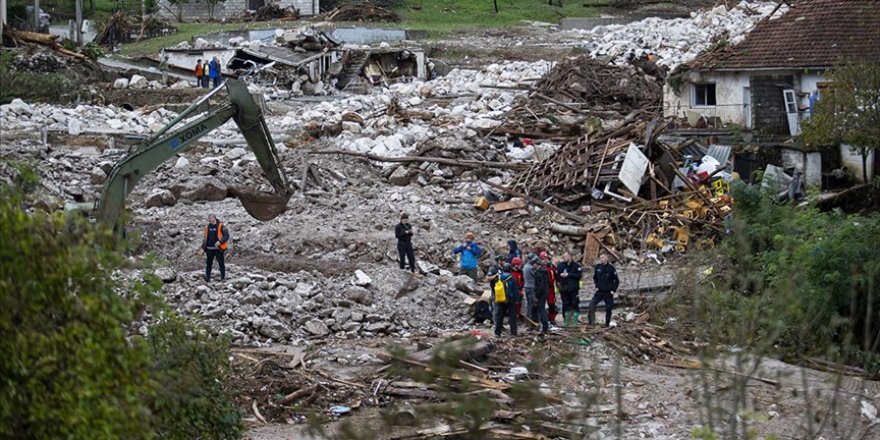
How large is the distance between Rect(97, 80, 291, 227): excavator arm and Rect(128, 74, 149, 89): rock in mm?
18860

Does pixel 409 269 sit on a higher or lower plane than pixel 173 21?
lower

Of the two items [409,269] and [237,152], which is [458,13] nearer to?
[237,152]

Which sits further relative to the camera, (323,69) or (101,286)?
(323,69)

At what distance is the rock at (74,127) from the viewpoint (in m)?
29.4

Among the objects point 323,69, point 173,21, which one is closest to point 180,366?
point 323,69

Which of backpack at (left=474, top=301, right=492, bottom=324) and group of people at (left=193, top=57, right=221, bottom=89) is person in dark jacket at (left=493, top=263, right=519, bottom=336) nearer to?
backpack at (left=474, top=301, right=492, bottom=324)

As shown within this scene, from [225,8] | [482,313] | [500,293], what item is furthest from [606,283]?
[225,8]

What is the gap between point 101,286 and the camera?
789 centimetres

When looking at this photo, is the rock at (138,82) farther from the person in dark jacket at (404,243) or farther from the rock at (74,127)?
the person in dark jacket at (404,243)

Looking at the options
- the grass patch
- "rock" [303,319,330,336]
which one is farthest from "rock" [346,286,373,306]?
the grass patch

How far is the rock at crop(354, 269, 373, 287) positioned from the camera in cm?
1966

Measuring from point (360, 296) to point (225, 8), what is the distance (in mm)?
35501

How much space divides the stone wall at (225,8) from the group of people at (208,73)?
1258 cm

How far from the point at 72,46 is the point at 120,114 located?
8371mm
